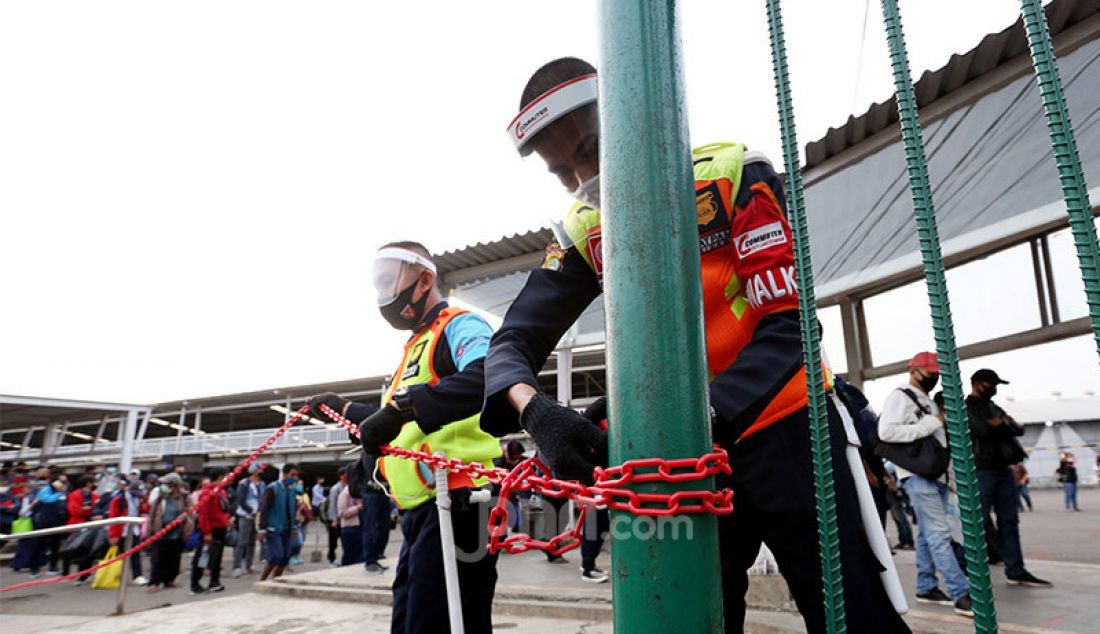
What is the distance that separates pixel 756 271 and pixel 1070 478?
67.1 ft

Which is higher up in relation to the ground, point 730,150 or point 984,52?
point 984,52

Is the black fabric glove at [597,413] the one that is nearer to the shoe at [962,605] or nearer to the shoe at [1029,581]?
the shoe at [962,605]

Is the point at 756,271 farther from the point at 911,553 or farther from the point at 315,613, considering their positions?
the point at 911,553

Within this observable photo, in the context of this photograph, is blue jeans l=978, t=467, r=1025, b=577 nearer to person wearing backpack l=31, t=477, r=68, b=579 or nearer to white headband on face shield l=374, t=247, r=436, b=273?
white headband on face shield l=374, t=247, r=436, b=273

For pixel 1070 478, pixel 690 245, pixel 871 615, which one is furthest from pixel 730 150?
pixel 1070 478

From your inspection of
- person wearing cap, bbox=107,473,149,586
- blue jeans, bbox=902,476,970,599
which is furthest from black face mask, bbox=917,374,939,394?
person wearing cap, bbox=107,473,149,586

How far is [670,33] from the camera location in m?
1.11

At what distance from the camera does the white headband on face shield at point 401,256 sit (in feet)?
9.58

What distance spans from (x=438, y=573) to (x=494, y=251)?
18.2 ft

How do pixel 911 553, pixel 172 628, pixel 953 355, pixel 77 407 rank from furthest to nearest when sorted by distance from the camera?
pixel 77 407, pixel 911 553, pixel 172 628, pixel 953 355

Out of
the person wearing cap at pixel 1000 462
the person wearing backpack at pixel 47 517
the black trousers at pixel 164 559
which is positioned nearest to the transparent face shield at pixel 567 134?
the person wearing cap at pixel 1000 462

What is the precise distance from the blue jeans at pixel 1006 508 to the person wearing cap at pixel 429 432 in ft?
14.3

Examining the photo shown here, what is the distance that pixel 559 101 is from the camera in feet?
4.73

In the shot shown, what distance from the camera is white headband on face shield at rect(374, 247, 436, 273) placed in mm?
2920
